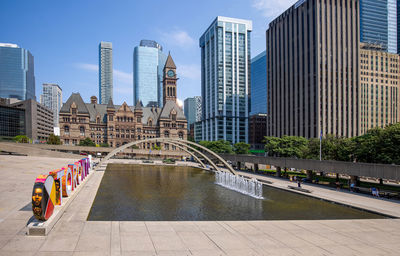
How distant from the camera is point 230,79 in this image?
568 feet

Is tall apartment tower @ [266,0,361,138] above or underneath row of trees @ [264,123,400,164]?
above

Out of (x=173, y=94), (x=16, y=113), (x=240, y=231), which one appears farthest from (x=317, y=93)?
(x=16, y=113)

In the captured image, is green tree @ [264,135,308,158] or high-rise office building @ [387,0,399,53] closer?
green tree @ [264,135,308,158]

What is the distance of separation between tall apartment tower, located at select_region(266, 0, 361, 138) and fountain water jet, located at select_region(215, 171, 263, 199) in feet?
244

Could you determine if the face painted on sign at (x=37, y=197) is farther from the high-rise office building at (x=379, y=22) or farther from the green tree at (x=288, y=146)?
the high-rise office building at (x=379, y=22)

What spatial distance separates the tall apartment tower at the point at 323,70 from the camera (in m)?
112

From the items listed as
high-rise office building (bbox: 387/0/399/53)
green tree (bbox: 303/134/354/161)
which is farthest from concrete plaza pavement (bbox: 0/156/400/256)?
high-rise office building (bbox: 387/0/399/53)

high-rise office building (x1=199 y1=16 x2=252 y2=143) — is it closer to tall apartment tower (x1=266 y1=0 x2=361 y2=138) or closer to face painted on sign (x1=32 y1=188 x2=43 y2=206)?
tall apartment tower (x1=266 y1=0 x2=361 y2=138)

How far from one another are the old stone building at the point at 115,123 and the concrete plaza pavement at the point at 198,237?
103m

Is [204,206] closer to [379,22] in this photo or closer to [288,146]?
[288,146]

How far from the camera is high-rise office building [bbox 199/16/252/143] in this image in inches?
6698

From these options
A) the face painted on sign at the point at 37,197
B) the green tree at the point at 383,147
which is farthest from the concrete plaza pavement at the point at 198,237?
→ the green tree at the point at 383,147

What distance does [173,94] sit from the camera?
145 metres

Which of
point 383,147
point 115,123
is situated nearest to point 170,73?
point 115,123
